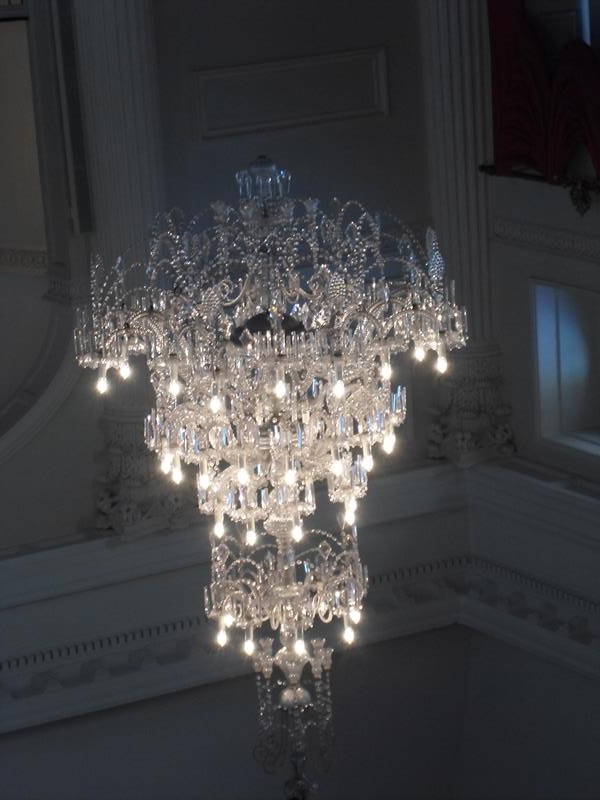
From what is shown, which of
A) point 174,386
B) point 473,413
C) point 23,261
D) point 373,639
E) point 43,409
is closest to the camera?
point 174,386

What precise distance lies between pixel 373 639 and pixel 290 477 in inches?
95.8

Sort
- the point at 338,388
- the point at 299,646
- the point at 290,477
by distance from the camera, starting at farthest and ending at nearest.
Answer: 1. the point at 299,646
2. the point at 290,477
3. the point at 338,388

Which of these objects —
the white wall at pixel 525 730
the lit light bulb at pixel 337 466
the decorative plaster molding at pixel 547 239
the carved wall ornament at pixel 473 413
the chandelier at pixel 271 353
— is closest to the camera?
the chandelier at pixel 271 353

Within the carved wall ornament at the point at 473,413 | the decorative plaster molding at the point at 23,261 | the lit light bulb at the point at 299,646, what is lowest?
the lit light bulb at the point at 299,646

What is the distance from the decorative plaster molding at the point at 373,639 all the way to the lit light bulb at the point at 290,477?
2.08m

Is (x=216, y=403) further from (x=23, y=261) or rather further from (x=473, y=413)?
(x=23, y=261)

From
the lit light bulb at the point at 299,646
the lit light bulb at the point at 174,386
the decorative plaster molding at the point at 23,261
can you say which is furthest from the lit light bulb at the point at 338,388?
the decorative plaster molding at the point at 23,261

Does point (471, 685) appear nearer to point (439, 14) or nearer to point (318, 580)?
point (318, 580)

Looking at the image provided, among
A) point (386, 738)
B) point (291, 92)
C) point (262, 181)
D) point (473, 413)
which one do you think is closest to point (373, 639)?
point (386, 738)

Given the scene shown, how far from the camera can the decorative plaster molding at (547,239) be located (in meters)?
7.80

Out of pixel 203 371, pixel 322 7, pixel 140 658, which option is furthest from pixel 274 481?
pixel 322 7

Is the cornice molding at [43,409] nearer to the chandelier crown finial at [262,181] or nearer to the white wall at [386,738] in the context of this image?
the white wall at [386,738]

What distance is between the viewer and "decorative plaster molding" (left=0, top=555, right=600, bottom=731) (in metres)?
7.84

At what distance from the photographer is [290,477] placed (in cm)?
619
